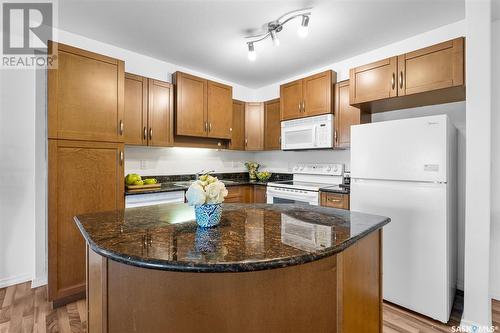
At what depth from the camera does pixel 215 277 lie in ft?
3.04

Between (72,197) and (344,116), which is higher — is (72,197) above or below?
below

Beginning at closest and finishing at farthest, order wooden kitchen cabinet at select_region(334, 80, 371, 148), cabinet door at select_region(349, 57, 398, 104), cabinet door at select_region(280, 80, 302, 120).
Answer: cabinet door at select_region(349, 57, 398, 104) → wooden kitchen cabinet at select_region(334, 80, 371, 148) → cabinet door at select_region(280, 80, 302, 120)

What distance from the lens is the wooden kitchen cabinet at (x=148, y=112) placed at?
2.82 metres

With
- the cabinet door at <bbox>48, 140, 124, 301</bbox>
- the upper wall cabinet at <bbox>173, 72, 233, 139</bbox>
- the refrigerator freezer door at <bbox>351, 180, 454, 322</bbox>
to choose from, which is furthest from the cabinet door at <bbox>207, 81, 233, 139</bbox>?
the refrigerator freezer door at <bbox>351, 180, 454, 322</bbox>

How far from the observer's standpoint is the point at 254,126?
13.5 ft

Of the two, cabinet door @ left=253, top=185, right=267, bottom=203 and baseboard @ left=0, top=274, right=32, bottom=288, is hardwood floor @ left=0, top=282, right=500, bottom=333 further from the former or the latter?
cabinet door @ left=253, top=185, right=267, bottom=203

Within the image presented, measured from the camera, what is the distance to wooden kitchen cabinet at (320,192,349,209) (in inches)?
104

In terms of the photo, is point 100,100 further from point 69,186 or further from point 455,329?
point 455,329

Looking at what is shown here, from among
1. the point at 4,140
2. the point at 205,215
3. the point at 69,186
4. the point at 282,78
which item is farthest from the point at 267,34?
the point at 4,140

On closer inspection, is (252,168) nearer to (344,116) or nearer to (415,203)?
(344,116)

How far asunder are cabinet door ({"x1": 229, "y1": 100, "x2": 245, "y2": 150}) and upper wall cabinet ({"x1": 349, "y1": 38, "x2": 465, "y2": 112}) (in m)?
1.79

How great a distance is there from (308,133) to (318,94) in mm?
502

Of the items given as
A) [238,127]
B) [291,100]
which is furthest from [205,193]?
[238,127]

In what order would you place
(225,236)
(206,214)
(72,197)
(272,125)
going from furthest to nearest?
1. (272,125)
2. (72,197)
3. (206,214)
4. (225,236)
